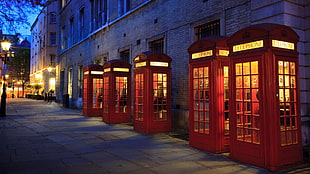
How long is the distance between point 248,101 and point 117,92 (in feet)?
26.0

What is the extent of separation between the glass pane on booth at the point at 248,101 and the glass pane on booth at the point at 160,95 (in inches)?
158

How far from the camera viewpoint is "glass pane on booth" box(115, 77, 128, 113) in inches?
476

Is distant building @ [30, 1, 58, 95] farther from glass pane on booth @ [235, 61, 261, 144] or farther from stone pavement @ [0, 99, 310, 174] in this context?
glass pane on booth @ [235, 61, 261, 144]

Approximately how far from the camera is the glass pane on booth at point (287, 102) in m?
5.04

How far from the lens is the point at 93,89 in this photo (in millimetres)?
15266

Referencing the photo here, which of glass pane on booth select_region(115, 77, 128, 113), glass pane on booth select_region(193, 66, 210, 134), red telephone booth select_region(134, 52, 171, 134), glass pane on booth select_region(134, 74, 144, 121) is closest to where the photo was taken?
glass pane on booth select_region(193, 66, 210, 134)

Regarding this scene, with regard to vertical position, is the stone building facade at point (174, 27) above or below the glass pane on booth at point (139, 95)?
above

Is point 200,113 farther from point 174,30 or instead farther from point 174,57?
point 174,30

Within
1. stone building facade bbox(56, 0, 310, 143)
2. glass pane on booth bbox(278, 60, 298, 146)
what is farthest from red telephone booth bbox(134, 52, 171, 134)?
glass pane on booth bbox(278, 60, 298, 146)

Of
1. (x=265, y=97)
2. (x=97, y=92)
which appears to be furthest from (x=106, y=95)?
(x=265, y=97)

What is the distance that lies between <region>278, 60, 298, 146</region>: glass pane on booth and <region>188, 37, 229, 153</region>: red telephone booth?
1428 millimetres

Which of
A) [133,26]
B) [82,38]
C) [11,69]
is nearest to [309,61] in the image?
[133,26]

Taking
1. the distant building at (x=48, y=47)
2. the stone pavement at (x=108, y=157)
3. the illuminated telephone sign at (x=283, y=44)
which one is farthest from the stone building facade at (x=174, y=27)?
the distant building at (x=48, y=47)

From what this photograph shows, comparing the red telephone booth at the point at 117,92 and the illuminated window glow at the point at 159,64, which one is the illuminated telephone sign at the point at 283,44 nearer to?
the illuminated window glow at the point at 159,64
